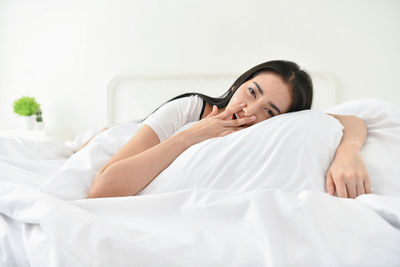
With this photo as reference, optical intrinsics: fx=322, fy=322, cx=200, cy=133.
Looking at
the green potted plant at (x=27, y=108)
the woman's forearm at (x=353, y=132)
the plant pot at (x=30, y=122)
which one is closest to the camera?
the woman's forearm at (x=353, y=132)

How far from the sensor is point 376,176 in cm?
73

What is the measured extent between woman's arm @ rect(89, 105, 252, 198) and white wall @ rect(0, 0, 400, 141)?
169 centimetres

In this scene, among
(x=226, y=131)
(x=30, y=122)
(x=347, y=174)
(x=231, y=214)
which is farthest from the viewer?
(x=30, y=122)

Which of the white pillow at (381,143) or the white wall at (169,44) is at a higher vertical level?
the white wall at (169,44)

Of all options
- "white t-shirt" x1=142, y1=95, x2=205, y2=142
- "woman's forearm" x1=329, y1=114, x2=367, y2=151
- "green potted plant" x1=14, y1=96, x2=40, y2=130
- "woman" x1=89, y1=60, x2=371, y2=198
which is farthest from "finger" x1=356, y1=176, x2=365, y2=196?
"green potted plant" x1=14, y1=96, x2=40, y2=130

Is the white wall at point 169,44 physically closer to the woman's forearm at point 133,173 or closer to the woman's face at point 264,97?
the woman's face at point 264,97

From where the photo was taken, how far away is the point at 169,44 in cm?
260

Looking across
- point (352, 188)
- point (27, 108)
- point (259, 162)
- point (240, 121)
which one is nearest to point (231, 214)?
point (259, 162)

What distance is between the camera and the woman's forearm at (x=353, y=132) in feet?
2.62

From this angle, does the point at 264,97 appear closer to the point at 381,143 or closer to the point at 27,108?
the point at 381,143

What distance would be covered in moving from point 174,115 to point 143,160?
0.31 metres

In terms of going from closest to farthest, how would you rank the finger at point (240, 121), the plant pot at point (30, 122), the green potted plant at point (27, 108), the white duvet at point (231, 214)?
the white duvet at point (231, 214), the finger at point (240, 121), the green potted plant at point (27, 108), the plant pot at point (30, 122)

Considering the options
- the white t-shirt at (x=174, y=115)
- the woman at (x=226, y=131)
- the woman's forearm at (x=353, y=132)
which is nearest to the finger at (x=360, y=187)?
the woman at (x=226, y=131)

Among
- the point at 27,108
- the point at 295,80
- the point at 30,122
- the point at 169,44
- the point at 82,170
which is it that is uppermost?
the point at 169,44
